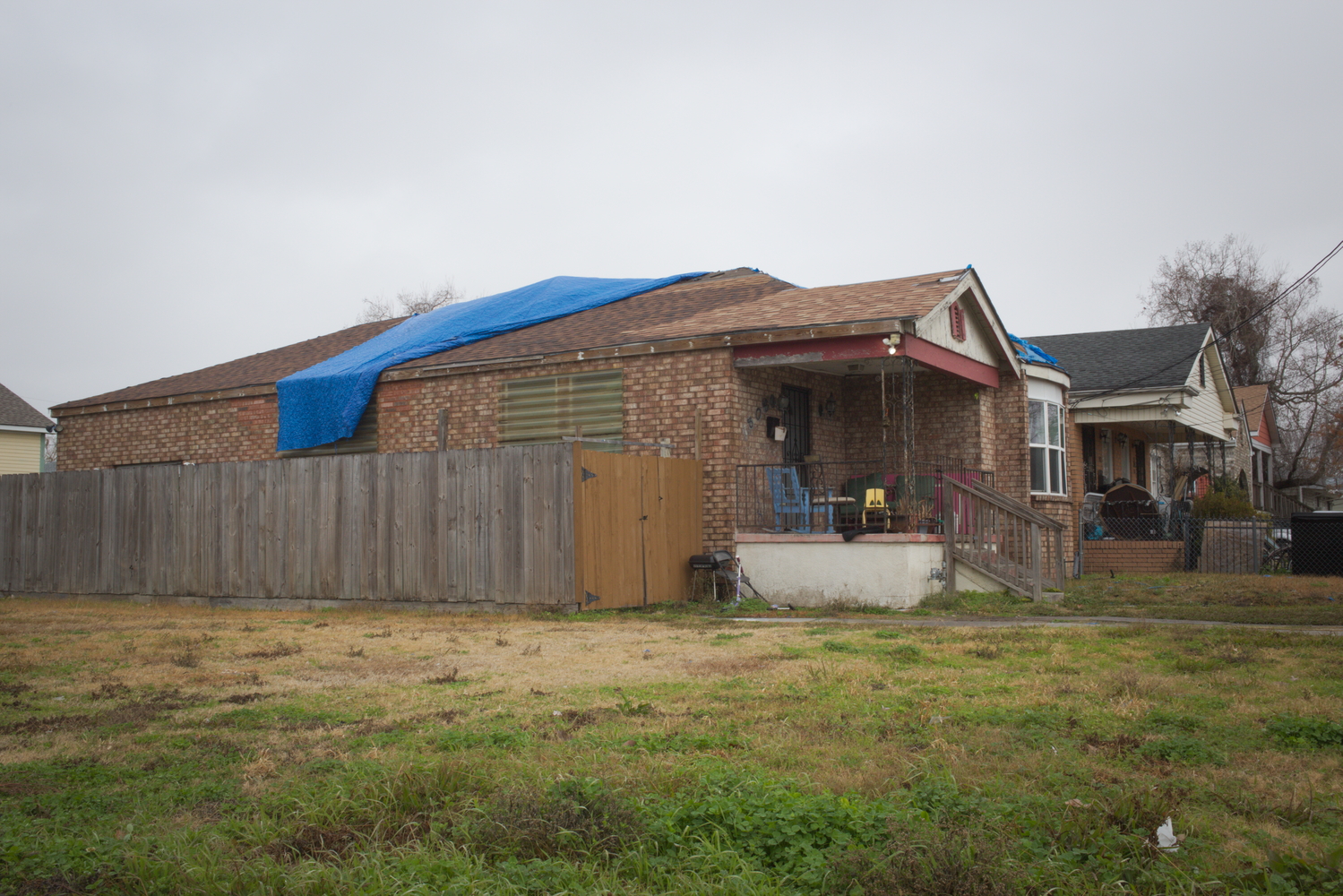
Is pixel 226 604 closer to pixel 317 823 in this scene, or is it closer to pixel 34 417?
pixel 317 823

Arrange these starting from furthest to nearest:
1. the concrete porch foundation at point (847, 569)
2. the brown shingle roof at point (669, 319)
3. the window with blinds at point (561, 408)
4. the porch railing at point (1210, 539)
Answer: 1. the porch railing at point (1210, 539)
2. the window with blinds at point (561, 408)
3. the brown shingle roof at point (669, 319)
4. the concrete porch foundation at point (847, 569)

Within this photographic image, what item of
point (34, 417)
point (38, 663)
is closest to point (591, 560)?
point (38, 663)

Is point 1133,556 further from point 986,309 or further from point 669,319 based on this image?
point 669,319

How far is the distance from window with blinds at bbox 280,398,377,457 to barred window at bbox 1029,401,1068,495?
10.7 m

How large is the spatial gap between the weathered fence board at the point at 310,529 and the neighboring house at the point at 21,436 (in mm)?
13790

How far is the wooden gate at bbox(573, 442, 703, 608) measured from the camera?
38.8 feet

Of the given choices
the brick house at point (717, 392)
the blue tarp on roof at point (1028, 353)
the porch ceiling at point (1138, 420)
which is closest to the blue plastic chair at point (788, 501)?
the brick house at point (717, 392)

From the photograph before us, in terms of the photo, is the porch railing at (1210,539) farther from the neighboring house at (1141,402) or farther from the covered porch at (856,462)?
the covered porch at (856,462)

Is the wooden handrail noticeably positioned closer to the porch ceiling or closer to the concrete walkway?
the concrete walkway

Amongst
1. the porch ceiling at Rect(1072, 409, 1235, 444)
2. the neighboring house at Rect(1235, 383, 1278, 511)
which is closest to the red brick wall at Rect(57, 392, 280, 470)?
the porch ceiling at Rect(1072, 409, 1235, 444)

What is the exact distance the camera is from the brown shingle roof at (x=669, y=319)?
1358 cm

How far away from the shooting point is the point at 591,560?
1187 cm

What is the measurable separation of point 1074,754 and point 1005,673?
232 cm

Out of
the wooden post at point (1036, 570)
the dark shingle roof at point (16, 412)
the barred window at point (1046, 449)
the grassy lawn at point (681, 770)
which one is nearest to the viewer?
the grassy lawn at point (681, 770)
